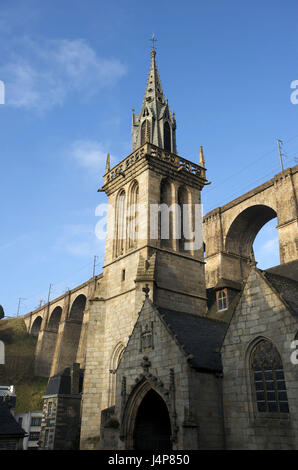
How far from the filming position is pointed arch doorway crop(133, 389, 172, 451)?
12867 mm

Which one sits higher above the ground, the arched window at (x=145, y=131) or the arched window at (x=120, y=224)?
the arched window at (x=145, y=131)

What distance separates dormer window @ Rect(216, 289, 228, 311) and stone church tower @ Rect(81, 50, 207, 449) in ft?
2.64

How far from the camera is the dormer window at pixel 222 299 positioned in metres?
21.0

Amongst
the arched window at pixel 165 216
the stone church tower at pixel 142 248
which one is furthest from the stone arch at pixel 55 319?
the arched window at pixel 165 216

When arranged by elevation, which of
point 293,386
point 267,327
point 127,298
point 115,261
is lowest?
point 293,386

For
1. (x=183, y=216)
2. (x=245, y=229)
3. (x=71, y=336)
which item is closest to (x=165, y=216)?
(x=183, y=216)

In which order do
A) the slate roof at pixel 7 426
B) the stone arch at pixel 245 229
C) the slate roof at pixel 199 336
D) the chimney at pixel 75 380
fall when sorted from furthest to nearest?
the chimney at pixel 75 380
the stone arch at pixel 245 229
the slate roof at pixel 7 426
the slate roof at pixel 199 336

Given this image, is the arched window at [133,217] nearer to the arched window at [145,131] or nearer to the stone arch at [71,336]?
the arched window at [145,131]

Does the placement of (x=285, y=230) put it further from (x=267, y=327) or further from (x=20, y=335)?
(x=20, y=335)

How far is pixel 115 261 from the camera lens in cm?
2259

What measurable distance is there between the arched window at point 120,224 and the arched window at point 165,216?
2611 mm

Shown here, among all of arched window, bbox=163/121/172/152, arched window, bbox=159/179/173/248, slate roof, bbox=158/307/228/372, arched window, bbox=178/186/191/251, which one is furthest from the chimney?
slate roof, bbox=158/307/228/372
